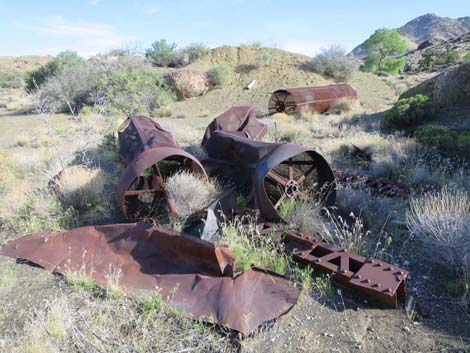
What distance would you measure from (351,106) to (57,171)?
47.8 ft

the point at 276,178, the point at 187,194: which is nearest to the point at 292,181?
the point at 276,178

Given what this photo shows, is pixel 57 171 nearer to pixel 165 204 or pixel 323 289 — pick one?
pixel 165 204

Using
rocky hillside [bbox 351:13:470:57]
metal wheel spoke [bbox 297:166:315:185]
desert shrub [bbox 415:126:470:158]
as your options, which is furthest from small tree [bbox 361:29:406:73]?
rocky hillside [bbox 351:13:470:57]

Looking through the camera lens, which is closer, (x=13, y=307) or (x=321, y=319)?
(x=321, y=319)

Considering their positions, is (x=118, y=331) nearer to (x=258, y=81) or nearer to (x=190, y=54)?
(x=258, y=81)

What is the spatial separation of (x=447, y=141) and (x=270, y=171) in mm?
5374

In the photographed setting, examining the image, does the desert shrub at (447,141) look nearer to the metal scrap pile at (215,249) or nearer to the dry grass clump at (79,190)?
the metal scrap pile at (215,249)

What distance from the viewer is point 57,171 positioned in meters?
7.76

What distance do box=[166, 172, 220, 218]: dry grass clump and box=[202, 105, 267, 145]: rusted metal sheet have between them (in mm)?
2738

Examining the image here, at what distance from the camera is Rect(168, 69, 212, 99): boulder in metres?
24.6

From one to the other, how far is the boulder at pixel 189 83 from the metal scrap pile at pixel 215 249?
18201mm

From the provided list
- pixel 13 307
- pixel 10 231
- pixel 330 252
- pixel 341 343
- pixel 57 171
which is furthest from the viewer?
pixel 57 171

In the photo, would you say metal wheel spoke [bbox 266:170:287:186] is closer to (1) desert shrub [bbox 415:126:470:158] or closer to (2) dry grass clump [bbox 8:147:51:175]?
(1) desert shrub [bbox 415:126:470:158]

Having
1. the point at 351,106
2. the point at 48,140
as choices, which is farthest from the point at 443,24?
the point at 48,140
